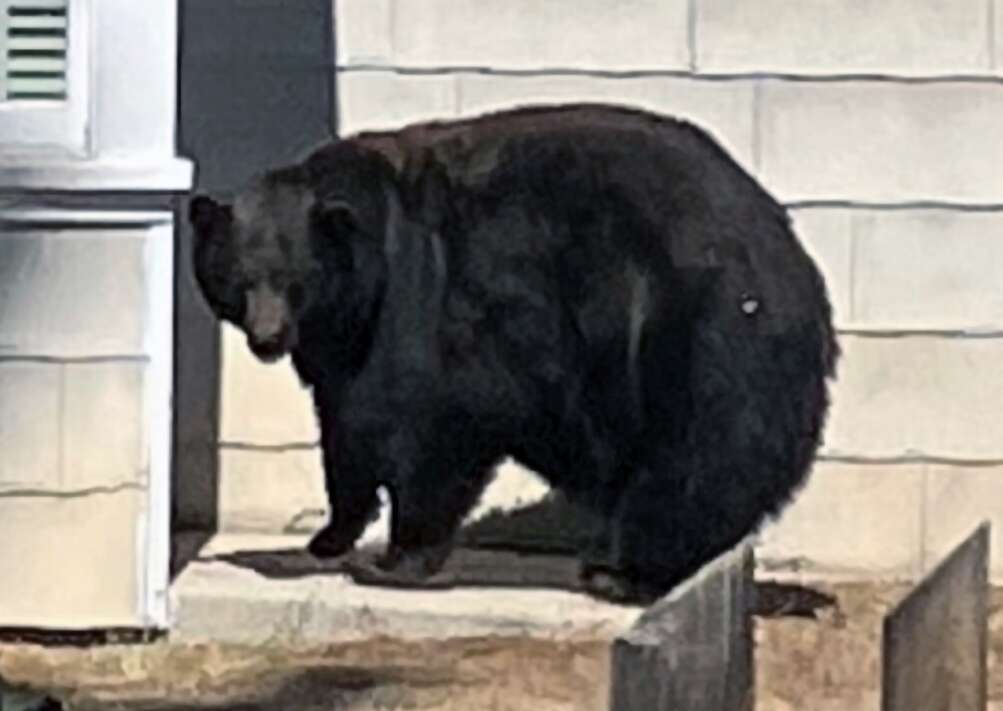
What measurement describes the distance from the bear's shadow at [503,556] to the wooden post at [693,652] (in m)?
3.75

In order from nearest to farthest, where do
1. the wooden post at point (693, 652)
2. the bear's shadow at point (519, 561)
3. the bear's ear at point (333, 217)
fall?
the wooden post at point (693, 652)
the bear's ear at point (333, 217)
the bear's shadow at point (519, 561)

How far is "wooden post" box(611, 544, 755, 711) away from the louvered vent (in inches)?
144

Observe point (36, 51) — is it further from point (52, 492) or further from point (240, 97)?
point (52, 492)

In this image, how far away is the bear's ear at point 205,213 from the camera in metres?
5.39

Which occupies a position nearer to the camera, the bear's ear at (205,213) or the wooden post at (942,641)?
the wooden post at (942,641)

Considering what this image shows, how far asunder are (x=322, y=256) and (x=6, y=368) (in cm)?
66

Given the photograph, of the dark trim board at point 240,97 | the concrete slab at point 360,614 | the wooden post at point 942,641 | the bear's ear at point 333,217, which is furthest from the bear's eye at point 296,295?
the wooden post at point 942,641

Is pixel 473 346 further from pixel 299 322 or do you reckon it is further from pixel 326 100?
pixel 326 100

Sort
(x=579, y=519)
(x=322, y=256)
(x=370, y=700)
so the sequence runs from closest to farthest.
A: 1. (x=370, y=700)
2. (x=322, y=256)
3. (x=579, y=519)

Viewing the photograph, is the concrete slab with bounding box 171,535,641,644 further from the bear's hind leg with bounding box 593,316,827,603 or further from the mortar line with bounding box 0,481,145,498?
the mortar line with bounding box 0,481,145,498

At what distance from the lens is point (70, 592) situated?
5.46 m

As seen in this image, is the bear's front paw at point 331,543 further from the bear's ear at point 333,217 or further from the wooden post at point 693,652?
the wooden post at point 693,652

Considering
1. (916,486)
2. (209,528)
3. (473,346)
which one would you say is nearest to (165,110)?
(473,346)

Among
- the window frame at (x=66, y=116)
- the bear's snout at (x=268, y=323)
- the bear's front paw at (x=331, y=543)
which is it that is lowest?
the bear's front paw at (x=331, y=543)
